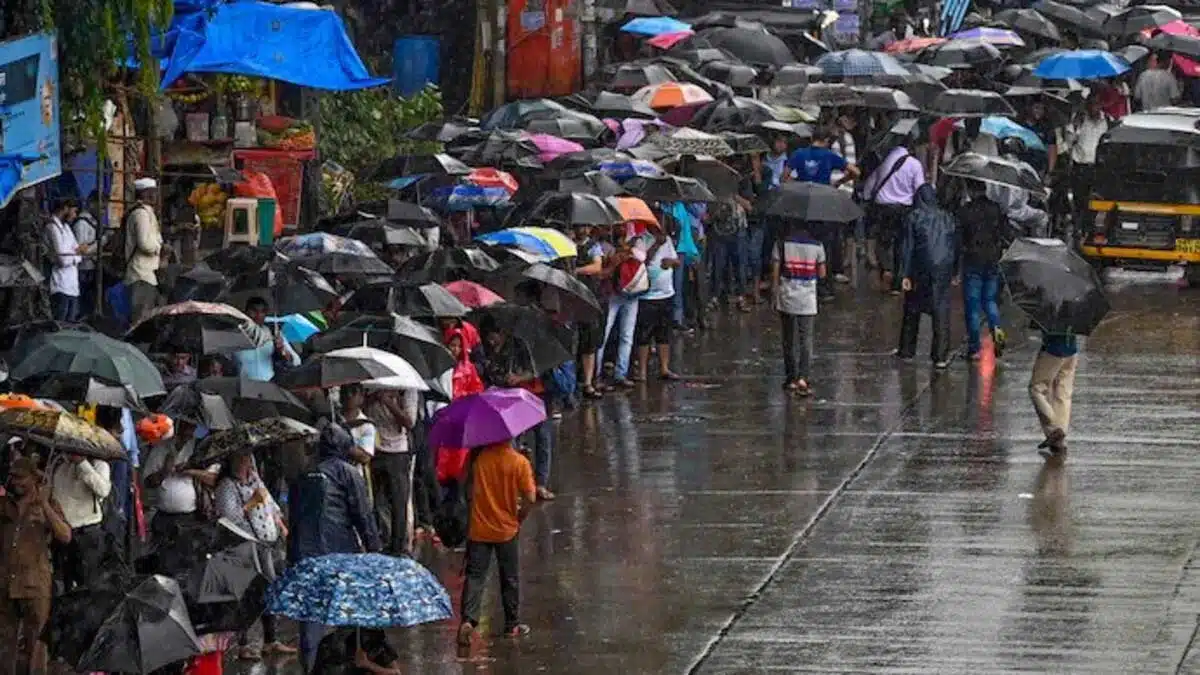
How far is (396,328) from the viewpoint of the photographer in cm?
1673

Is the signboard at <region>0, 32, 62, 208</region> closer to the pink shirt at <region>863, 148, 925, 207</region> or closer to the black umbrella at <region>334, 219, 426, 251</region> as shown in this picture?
the black umbrella at <region>334, 219, 426, 251</region>

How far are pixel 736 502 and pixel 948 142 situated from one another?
39.9 ft

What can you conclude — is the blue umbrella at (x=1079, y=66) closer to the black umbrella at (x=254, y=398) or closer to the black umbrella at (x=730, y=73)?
the black umbrella at (x=730, y=73)

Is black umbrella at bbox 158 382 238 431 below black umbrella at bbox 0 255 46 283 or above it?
above

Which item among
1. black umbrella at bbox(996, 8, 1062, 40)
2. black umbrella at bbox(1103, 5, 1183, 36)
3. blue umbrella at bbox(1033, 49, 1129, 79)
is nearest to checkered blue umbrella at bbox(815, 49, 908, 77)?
blue umbrella at bbox(1033, 49, 1129, 79)

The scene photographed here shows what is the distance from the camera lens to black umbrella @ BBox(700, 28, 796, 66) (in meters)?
36.2

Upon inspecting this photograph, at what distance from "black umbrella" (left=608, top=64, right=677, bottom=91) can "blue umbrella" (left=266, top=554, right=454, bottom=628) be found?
66.6ft

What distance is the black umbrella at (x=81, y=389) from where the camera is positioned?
1502cm

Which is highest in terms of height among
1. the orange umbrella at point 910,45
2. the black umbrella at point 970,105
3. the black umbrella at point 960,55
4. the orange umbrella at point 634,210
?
the orange umbrella at point 634,210

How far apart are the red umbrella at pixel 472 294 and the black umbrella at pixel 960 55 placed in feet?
62.4

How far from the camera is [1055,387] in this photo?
20.4 meters

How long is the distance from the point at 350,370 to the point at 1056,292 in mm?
6369

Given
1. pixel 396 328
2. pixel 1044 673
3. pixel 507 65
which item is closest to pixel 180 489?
pixel 396 328

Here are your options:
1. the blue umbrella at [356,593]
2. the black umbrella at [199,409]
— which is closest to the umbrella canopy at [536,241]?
the black umbrella at [199,409]
